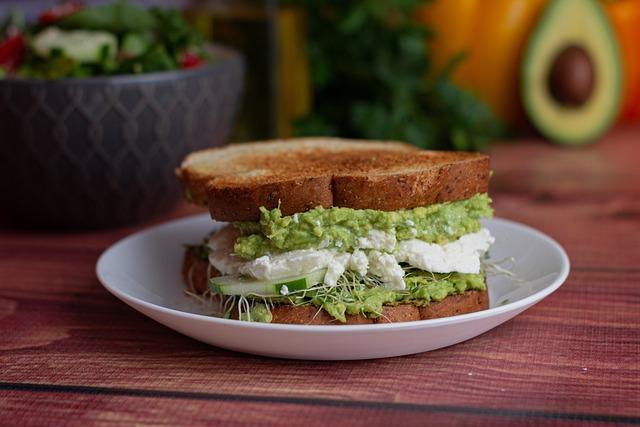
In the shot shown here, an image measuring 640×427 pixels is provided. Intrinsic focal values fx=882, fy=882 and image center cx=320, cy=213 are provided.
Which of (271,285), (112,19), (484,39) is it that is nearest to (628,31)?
(484,39)

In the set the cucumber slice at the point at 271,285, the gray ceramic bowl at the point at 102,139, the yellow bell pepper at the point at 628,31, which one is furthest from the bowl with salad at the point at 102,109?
the yellow bell pepper at the point at 628,31

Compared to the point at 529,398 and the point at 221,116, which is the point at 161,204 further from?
the point at 529,398

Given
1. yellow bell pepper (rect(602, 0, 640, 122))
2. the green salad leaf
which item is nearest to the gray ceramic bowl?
the green salad leaf

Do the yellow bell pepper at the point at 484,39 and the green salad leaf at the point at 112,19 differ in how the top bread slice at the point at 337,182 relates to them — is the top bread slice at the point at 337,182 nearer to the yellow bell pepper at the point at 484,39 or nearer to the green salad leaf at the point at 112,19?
the green salad leaf at the point at 112,19

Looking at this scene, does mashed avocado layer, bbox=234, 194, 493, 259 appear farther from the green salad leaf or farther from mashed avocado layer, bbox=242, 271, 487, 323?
the green salad leaf

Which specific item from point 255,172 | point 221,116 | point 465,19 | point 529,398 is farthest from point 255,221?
point 465,19

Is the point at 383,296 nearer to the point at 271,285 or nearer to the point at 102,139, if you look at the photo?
the point at 271,285
